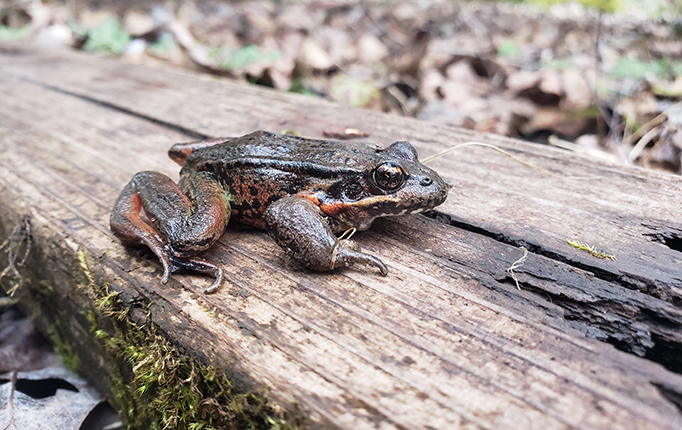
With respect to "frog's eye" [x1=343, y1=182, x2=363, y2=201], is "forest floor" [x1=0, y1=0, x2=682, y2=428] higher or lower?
higher

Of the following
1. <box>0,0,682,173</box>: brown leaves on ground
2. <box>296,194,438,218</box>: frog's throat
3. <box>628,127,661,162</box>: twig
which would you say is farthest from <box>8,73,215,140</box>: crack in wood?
<box>628,127,661,162</box>: twig

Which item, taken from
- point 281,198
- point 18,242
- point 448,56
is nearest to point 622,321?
point 281,198

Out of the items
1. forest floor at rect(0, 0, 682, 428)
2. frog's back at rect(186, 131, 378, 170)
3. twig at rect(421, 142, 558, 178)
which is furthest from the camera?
forest floor at rect(0, 0, 682, 428)

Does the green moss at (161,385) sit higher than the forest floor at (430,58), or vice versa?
the forest floor at (430,58)

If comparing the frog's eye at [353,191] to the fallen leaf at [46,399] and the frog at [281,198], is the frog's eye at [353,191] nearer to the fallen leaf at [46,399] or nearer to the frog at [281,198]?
the frog at [281,198]

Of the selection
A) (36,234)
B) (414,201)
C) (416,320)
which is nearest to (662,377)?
(416,320)

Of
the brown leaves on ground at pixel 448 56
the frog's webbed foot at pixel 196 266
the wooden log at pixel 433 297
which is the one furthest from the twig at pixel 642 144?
the frog's webbed foot at pixel 196 266

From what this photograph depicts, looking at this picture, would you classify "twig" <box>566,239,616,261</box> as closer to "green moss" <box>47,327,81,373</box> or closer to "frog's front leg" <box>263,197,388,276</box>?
"frog's front leg" <box>263,197,388,276</box>

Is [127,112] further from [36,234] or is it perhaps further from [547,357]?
[547,357]
